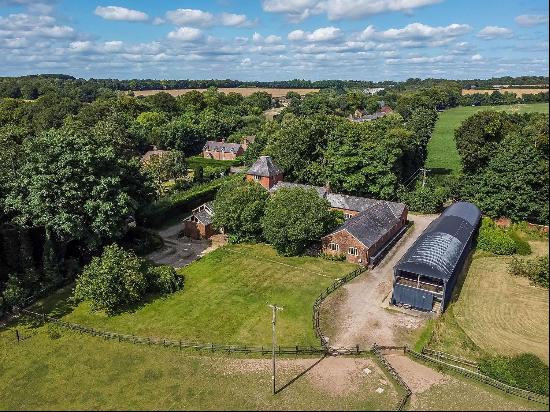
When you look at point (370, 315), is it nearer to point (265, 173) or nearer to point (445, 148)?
point (265, 173)

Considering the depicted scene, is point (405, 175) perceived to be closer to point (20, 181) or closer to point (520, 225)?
point (520, 225)

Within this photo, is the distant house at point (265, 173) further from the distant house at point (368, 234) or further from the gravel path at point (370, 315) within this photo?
the gravel path at point (370, 315)

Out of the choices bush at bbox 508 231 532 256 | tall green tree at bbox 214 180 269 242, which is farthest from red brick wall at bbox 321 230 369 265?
bush at bbox 508 231 532 256

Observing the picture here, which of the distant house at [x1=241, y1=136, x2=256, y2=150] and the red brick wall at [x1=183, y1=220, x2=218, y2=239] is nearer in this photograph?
the red brick wall at [x1=183, y1=220, x2=218, y2=239]

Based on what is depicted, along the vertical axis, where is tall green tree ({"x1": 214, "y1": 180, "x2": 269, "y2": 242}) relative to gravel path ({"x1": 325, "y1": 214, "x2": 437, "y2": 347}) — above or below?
above

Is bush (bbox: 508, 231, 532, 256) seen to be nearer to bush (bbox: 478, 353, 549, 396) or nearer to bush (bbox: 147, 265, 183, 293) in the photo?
bush (bbox: 478, 353, 549, 396)

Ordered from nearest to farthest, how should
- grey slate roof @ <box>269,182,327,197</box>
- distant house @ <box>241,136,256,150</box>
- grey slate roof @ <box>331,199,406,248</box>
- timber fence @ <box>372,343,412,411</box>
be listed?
timber fence @ <box>372,343,412,411</box> → grey slate roof @ <box>331,199,406,248</box> → grey slate roof @ <box>269,182,327,197</box> → distant house @ <box>241,136,256,150</box>
